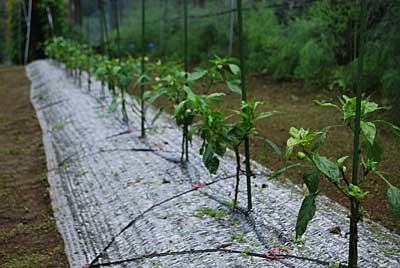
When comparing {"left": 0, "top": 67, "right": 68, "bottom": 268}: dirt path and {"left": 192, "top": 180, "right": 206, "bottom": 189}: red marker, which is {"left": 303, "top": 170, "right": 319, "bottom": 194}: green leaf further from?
{"left": 0, "top": 67, "right": 68, "bottom": 268}: dirt path

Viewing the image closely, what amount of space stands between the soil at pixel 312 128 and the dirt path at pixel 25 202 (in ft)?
3.59

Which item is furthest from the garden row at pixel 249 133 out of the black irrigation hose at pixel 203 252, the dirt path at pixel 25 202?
the dirt path at pixel 25 202

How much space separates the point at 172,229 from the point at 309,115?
267 centimetres

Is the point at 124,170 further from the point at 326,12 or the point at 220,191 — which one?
the point at 326,12

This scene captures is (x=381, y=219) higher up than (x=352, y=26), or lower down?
lower down

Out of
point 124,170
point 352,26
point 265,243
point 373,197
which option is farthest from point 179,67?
point 352,26

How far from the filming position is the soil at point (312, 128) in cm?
269

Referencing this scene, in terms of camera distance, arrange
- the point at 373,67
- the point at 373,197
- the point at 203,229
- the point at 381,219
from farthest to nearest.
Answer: the point at 373,67 → the point at 373,197 → the point at 381,219 → the point at 203,229

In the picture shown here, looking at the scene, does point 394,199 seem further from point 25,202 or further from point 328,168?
point 25,202

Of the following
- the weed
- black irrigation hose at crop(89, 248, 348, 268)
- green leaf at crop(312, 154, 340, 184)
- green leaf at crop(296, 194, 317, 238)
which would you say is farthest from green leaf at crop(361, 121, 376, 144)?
the weed

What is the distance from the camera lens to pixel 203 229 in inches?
81.9

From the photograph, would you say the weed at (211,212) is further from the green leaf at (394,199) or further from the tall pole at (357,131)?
the green leaf at (394,199)

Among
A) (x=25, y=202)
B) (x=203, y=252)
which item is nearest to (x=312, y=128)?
(x=25, y=202)

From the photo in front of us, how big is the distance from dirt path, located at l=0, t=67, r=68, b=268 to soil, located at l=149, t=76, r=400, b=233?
1096mm
